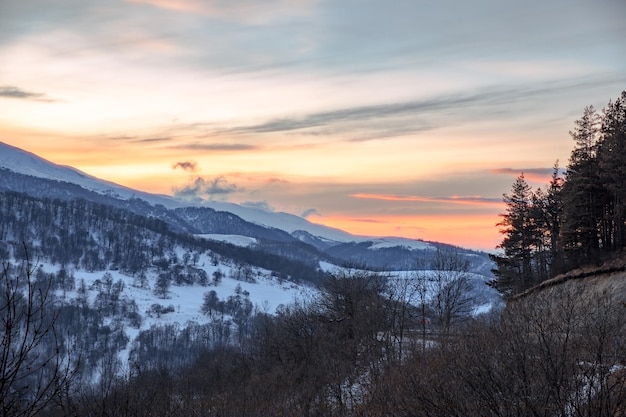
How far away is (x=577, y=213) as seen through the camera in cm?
4303

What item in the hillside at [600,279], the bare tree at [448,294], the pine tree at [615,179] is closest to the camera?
the hillside at [600,279]

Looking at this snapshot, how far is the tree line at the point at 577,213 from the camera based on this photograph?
40.5 metres

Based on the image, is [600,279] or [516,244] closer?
[600,279]

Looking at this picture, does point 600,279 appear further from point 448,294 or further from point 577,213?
point 448,294

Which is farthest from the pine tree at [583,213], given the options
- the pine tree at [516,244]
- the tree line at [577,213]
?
the pine tree at [516,244]

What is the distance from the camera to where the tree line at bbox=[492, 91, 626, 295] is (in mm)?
40503

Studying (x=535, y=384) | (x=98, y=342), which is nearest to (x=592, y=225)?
(x=535, y=384)

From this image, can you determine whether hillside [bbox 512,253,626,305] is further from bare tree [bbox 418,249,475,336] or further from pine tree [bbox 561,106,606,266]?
bare tree [bbox 418,249,475,336]

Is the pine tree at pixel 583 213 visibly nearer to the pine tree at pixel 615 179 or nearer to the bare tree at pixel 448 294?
the pine tree at pixel 615 179

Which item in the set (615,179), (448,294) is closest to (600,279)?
(615,179)

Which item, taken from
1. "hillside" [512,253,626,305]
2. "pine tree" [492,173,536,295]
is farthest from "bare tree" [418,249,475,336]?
"hillside" [512,253,626,305]

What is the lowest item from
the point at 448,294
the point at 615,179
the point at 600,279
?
the point at 448,294

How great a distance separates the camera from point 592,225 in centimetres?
4450

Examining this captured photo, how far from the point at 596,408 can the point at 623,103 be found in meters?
44.9
